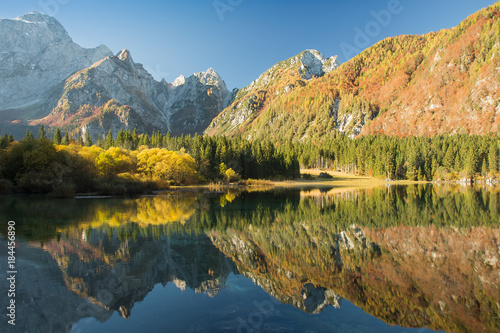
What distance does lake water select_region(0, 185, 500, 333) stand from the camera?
8.02m

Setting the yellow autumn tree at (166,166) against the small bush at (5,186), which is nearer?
the small bush at (5,186)

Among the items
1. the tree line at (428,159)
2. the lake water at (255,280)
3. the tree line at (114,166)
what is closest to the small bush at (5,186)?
the tree line at (114,166)

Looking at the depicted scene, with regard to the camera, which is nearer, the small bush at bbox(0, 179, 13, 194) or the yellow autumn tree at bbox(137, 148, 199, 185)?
the small bush at bbox(0, 179, 13, 194)

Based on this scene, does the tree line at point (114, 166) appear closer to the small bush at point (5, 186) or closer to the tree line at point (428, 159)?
the small bush at point (5, 186)

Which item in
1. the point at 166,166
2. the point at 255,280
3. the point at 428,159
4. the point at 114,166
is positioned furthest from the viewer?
the point at 428,159

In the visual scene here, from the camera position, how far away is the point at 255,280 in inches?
435

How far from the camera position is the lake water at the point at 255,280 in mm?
8016

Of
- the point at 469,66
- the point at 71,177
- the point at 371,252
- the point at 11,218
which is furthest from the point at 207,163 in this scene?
the point at 469,66

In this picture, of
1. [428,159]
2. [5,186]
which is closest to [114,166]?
[5,186]

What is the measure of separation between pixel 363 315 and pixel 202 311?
177 inches

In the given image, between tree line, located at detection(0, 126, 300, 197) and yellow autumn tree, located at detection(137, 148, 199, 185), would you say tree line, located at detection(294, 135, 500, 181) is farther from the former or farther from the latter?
yellow autumn tree, located at detection(137, 148, 199, 185)

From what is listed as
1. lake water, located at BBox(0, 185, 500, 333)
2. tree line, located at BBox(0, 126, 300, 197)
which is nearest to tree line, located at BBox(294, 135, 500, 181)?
tree line, located at BBox(0, 126, 300, 197)

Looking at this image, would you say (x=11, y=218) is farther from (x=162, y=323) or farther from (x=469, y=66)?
(x=469, y=66)

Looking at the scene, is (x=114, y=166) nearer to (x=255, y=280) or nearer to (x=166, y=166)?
(x=166, y=166)
